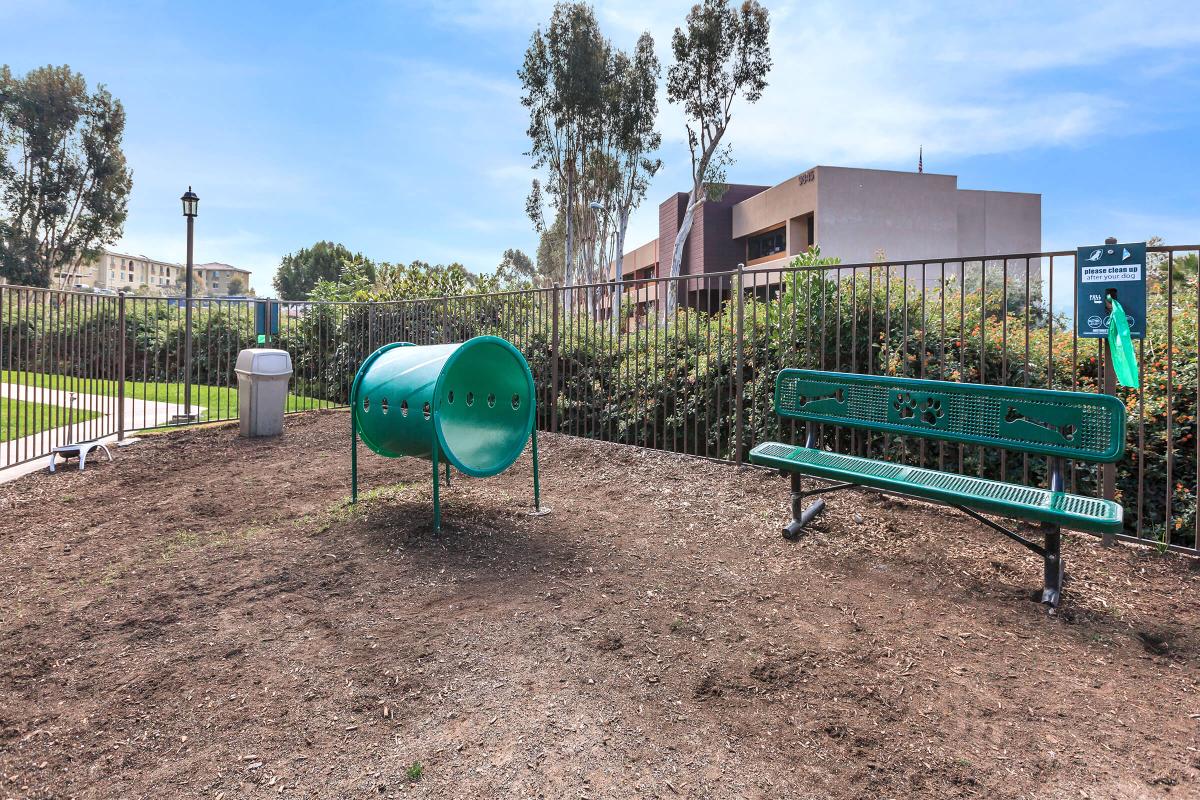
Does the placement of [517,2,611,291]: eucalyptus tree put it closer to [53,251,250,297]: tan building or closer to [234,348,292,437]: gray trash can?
[234,348,292,437]: gray trash can

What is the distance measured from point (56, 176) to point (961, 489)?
44.9m

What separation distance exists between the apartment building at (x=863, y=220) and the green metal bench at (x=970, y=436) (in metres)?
24.0

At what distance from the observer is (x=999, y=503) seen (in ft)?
11.5

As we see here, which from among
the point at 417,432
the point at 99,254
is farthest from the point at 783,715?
the point at 99,254

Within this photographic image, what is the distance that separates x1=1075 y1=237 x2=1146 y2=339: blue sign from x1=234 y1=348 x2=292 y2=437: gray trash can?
26.9 ft

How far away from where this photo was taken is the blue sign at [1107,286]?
4094 millimetres

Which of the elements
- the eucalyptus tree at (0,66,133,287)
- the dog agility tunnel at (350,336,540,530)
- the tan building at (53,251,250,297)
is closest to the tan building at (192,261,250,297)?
the tan building at (53,251,250,297)

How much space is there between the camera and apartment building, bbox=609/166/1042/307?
30.3 metres

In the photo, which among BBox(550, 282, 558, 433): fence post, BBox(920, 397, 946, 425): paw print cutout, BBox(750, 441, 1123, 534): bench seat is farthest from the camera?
BBox(550, 282, 558, 433): fence post

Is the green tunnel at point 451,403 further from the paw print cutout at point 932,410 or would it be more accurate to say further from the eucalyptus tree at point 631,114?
the eucalyptus tree at point 631,114

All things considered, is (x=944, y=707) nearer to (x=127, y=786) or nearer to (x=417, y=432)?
(x=127, y=786)

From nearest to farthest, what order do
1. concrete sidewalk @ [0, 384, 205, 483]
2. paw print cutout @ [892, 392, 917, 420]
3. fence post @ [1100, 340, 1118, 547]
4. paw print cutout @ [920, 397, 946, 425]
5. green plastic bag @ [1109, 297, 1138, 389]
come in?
green plastic bag @ [1109, 297, 1138, 389], fence post @ [1100, 340, 1118, 547], paw print cutout @ [920, 397, 946, 425], paw print cutout @ [892, 392, 917, 420], concrete sidewalk @ [0, 384, 205, 483]

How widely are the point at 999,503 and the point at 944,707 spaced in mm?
1312

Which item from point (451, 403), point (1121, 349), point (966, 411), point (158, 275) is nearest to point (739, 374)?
point (966, 411)
